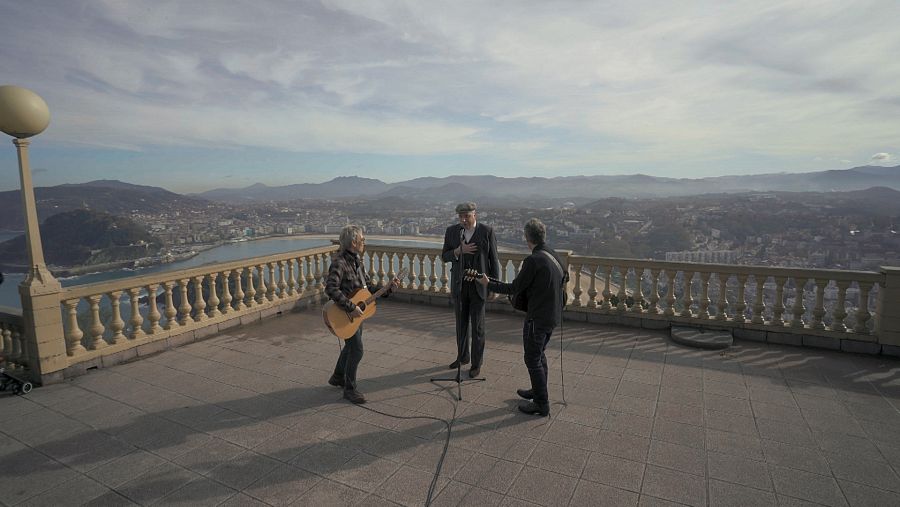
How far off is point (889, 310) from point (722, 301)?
1757 mm

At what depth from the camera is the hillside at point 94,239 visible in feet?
34.2

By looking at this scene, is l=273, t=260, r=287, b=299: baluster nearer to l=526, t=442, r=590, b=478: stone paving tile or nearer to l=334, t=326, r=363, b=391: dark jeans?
l=334, t=326, r=363, b=391: dark jeans

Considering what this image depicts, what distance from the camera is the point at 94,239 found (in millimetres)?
11531

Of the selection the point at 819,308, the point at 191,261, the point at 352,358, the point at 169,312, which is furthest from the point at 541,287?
the point at 191,261

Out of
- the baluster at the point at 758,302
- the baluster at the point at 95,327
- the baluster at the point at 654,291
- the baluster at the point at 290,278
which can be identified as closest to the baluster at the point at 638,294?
the baluster at the point at 654,291

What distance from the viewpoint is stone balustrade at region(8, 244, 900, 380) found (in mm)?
5082

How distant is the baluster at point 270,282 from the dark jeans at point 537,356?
5.21 metres

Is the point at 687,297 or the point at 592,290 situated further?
the point at 592,290

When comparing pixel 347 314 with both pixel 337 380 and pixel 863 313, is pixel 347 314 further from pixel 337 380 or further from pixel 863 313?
pixel 863 313

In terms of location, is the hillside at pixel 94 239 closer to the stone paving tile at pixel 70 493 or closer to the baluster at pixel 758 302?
the stone paving tile at pixel 70 493

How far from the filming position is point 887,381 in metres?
4.64

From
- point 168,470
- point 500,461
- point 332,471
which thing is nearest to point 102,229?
point 168,470

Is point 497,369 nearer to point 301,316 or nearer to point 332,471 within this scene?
point 332,471

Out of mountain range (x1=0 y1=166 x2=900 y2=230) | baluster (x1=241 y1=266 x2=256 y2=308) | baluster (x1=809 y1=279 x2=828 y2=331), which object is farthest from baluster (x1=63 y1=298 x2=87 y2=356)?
baluster (x1=809 y1=279 x2=828 y2=331)
